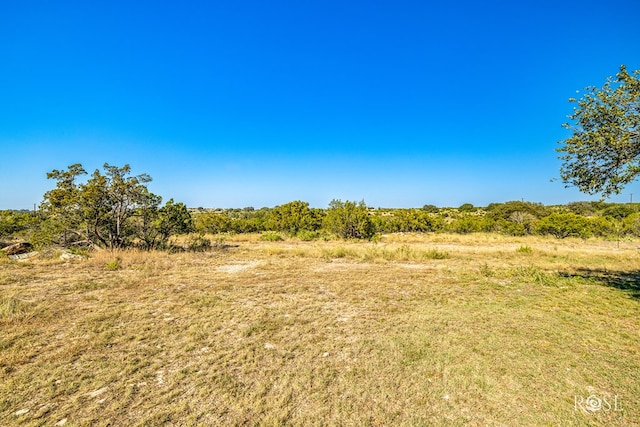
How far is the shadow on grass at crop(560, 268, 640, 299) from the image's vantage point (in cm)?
838

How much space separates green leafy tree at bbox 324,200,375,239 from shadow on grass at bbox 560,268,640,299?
14464mm

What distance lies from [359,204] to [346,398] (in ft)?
75.3

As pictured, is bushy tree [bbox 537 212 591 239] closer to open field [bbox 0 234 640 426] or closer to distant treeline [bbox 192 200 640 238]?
distant treeline [bbox 192 200 640 238]

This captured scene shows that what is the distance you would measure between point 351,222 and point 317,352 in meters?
20.1

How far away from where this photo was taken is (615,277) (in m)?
10.1

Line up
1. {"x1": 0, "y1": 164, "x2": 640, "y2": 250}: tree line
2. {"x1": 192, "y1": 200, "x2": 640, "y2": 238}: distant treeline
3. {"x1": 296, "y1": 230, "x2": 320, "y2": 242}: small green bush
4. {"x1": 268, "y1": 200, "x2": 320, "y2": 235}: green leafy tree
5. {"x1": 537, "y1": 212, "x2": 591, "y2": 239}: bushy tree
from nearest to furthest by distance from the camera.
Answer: {"x1": 0, "y1": 164, "x2": 640, "y2": 250}: tree line
{"x1": 537, "y1": 212, "x2": 591, "y2": 239}: bushy tree
{"x1": 296, "y1": 230, "x2": 320, "y2": 242}: small green bush
{"x1": 192, "y1": 200, "x2": 640, "y2": 238}: distant treeline
{"x1": 268, "y1": 200, "x2": 320, "y2": 235}: green leafy tree

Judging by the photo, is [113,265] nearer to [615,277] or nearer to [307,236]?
[307,236]

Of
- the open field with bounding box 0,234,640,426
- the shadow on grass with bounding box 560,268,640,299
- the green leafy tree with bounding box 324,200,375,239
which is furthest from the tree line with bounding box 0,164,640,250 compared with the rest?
Answer: the shadow on grass with bounding box 560,268,640,299

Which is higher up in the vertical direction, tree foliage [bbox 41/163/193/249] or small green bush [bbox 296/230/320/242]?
tree foliage [bbox 41/163/193/249]

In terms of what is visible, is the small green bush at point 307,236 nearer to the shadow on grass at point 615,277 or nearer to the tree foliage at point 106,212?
the tree foliage at point 106,212

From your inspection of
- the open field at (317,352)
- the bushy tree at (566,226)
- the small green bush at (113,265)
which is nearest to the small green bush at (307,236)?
the small green bush at (113,265)

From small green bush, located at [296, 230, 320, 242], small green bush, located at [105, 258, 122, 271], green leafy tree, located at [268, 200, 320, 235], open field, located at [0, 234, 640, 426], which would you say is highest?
green leafy tree, located at [268, 200, 320, 235]

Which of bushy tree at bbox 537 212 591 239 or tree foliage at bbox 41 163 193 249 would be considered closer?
tree foliage at bbox 41 163 193 249

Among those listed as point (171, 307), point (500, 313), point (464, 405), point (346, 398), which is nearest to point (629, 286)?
point (500, 313)
